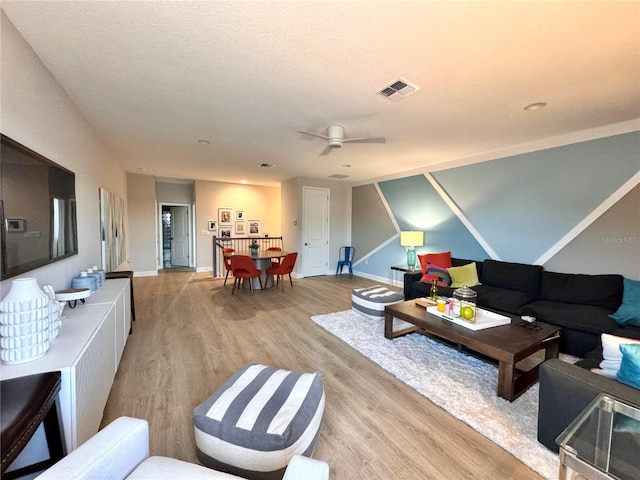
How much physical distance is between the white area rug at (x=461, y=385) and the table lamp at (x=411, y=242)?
2.23 m

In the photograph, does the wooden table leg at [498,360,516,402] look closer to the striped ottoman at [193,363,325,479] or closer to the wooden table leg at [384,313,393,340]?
the wooden table leg at [384,313,393,340]

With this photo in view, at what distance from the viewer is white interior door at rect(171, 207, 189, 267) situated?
842cm

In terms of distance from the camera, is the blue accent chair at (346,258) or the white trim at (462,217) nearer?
the white trim at (462,217)

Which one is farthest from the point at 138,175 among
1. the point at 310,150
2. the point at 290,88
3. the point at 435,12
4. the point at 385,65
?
the point at 435,12

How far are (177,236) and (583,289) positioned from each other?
385 inches

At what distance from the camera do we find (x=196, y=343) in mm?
3045

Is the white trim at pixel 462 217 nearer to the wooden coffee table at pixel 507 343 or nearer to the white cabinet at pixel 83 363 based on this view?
the wooden coffee table at pixel 507 343

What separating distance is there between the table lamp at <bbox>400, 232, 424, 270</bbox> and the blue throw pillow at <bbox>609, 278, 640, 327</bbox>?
2.80 m

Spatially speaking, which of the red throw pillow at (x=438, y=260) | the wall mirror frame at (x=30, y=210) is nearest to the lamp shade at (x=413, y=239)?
the red throw pillow at (x=438, y=260)

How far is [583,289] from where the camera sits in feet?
10.3

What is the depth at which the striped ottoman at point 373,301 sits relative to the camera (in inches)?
145

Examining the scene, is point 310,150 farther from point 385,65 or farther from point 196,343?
point 196,343

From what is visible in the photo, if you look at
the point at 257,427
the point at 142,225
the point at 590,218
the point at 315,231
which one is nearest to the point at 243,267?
the point at 315,231

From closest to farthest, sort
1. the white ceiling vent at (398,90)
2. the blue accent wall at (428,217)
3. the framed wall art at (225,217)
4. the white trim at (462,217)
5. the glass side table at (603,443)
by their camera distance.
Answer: the glass side table at (603,443), the white ceiling vent at (398,90), the white trim at (462,217), the blue accent wall at (428,217), the framed wall art at (225,217)
